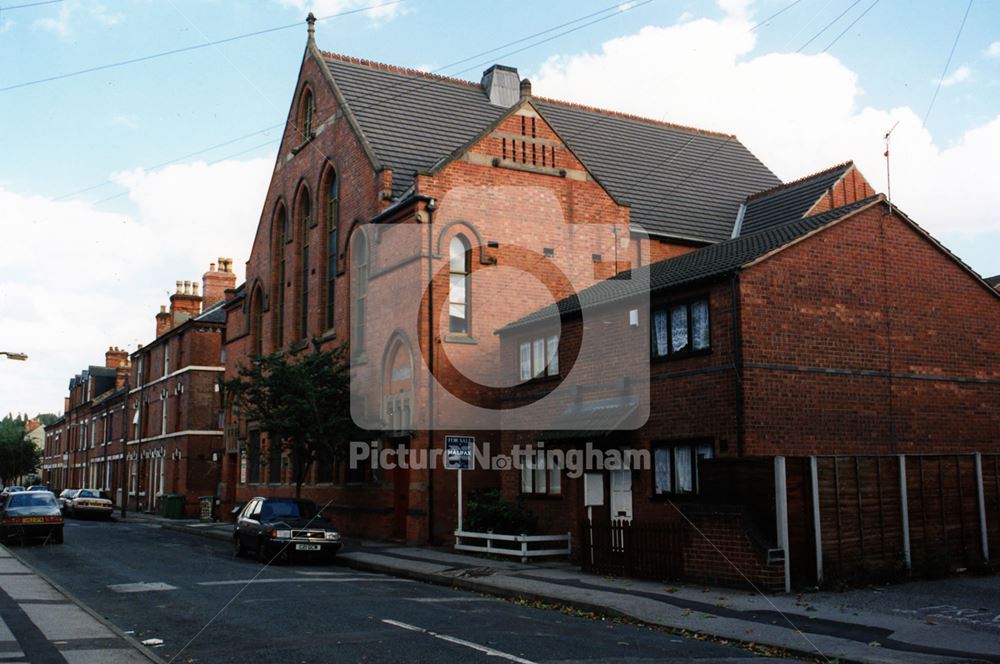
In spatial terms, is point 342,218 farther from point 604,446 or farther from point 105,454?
point 105,454

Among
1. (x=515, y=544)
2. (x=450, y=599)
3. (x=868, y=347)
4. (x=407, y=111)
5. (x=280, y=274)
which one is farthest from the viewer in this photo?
(x=280, y=274)

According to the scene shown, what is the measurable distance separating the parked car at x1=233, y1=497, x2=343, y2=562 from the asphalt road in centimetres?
136

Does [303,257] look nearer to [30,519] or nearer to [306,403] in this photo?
[306,403]

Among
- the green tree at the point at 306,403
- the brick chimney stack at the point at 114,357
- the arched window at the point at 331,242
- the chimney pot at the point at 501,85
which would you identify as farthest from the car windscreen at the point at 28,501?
the brick chimney stack at the point at 114,357

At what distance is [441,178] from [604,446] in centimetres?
1104

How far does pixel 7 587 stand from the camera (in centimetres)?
1653

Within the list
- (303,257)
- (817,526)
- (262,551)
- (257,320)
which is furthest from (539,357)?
(257,320)

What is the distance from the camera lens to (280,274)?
130 feet

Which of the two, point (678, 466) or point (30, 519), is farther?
point (30, 519)

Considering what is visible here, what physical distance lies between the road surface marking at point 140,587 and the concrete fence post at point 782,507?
35.1 ft

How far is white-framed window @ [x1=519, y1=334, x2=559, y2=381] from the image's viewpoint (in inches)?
896

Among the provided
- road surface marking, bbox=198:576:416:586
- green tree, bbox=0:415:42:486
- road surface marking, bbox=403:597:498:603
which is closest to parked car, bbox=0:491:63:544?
road surface marking, bbox=198:576:416:586

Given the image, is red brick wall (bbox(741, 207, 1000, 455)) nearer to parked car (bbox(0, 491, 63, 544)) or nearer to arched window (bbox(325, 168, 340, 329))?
arched window (bbox(325, 168, 340, 329))

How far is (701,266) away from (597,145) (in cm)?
1904
